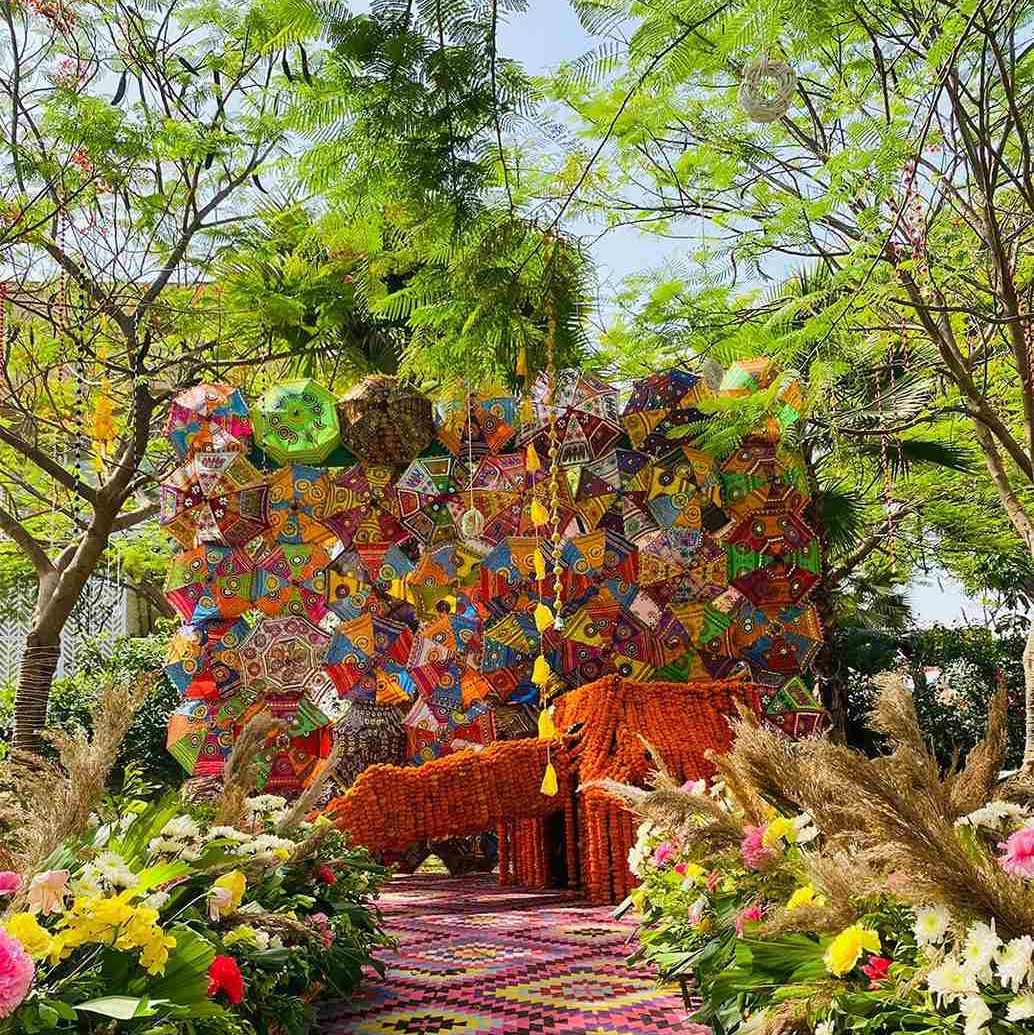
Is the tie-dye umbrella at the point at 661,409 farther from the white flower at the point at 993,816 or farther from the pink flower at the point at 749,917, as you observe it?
the white flower at the point at 993,816

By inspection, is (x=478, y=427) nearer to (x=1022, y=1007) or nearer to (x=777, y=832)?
(x=777, y=832)

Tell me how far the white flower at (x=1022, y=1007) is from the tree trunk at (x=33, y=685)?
5.91 m

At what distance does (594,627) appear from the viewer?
6066 mm

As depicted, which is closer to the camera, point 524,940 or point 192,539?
point 524,940

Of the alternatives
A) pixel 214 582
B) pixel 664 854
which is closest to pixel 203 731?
pixel 214 582

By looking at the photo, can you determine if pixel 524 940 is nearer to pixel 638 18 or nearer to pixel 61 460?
pixel 638 18

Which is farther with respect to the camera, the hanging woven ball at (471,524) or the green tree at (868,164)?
the hanging woven ball at (471,524)

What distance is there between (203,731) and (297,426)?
6.10 ft

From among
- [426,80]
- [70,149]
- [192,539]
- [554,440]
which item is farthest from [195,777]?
[426,80]

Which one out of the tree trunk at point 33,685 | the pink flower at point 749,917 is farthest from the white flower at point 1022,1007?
the tree trunk at point 33,685

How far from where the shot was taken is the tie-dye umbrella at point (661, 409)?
6.20 m

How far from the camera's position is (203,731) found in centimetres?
596

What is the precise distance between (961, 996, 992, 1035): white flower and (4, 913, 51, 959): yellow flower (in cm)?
135

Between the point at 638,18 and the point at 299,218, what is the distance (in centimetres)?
362
